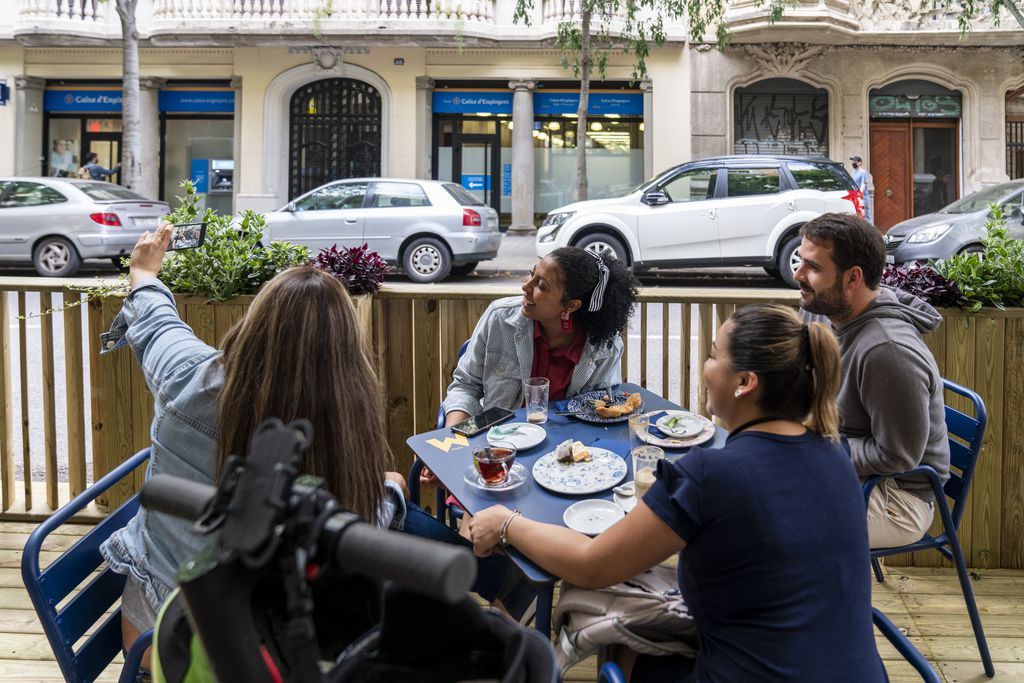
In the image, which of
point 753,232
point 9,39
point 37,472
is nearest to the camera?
point 37,472

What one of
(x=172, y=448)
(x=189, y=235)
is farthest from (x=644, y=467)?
(x=189, y=235)

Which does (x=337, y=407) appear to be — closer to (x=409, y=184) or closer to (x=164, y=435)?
(x=164, y=435)

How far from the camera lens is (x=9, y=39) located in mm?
18453

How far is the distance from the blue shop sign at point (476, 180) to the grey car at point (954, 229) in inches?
387

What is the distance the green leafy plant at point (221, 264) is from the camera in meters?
3.73

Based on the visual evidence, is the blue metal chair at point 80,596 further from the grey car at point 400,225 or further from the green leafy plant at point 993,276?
the grey car at point 400,225

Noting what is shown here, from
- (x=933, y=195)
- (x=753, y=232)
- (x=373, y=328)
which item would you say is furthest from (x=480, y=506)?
(x=933, y=195)

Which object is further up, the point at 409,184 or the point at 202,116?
the point at 202,116

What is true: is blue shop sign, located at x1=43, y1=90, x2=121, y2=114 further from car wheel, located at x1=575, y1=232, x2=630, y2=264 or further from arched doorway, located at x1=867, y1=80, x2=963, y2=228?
arched doorway, located at x1=867, y1=80, x2=963, y2=228

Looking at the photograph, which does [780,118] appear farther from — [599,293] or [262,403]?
[262,403]

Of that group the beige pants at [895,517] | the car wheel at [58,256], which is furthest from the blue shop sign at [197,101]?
the beige pants at [895,517]

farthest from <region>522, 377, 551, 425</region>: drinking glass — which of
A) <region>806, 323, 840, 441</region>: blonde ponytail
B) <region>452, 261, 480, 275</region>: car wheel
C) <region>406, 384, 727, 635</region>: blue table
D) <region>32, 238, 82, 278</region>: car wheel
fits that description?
<region>32, 238, 82, 278</region>: car wheel

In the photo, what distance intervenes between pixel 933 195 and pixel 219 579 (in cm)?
2052

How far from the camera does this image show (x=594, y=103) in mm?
18750
